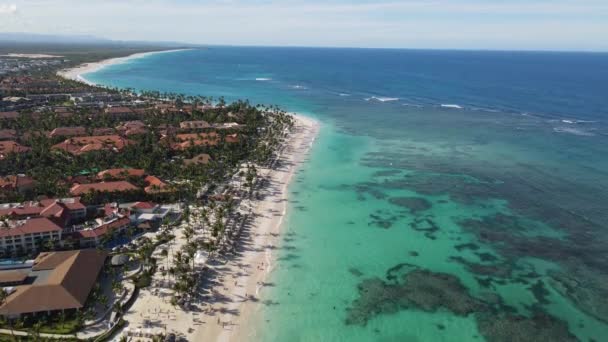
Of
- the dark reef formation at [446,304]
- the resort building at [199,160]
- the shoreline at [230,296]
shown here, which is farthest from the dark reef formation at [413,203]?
the resort building at [199,160]

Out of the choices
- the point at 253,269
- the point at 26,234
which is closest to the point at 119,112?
the point at 26,234

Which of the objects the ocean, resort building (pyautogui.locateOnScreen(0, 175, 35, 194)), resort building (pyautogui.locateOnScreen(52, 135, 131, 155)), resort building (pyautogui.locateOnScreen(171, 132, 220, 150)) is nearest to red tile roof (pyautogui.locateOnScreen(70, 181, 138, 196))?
resort building (pyautogui.locateOnScreen(0, 175, 35, 194))

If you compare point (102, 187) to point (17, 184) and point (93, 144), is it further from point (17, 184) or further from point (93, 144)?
point (93, 144)

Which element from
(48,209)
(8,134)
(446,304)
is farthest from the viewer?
(8,134)

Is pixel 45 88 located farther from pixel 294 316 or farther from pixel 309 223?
pixel 294 316

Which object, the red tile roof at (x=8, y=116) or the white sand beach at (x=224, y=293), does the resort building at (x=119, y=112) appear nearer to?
the red tile roof at (x=8, y=116)

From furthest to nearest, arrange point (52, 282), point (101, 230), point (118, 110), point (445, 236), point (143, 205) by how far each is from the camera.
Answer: point (118, 110)
point (143, 205)
point (445, 236)
point (101, 230)
point (52, 282)

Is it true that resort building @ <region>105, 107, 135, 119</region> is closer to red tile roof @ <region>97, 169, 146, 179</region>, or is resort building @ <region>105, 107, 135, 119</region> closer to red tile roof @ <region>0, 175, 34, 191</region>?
red tile roof @ <region>97, 169, 146, 179</region>
